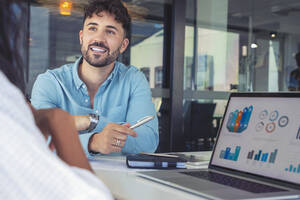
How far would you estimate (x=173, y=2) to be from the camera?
3.62m

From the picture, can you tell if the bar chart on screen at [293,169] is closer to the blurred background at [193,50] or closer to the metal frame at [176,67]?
the blurred background at [193,50]

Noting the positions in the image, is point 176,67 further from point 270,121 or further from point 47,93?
point 270,121

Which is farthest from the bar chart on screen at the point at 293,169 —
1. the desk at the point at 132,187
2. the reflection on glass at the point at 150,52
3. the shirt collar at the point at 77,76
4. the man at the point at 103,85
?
the reflection on glass at the point at 150,52

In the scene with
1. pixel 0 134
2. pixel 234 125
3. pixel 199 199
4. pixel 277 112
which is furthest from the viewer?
pixel 234 125

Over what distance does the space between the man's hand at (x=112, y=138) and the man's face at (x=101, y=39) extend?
712 mm

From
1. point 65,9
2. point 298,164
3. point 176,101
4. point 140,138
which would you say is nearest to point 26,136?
point 298,164

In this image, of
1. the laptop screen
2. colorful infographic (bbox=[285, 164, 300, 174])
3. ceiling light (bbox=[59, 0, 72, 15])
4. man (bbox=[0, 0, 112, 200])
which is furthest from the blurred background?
man (bbox=[0, 0, 112, 200])

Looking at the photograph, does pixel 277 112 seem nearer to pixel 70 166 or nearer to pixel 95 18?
pixel 70 166

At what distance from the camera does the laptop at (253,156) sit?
2.95 ft

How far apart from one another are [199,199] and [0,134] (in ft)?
1.78

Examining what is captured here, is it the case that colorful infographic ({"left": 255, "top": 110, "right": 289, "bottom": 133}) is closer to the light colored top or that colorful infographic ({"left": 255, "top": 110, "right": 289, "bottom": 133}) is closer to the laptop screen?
the laptop screen

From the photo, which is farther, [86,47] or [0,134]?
[86,47]

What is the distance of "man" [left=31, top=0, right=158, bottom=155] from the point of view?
1859 mm

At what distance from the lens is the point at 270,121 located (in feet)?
3.66
